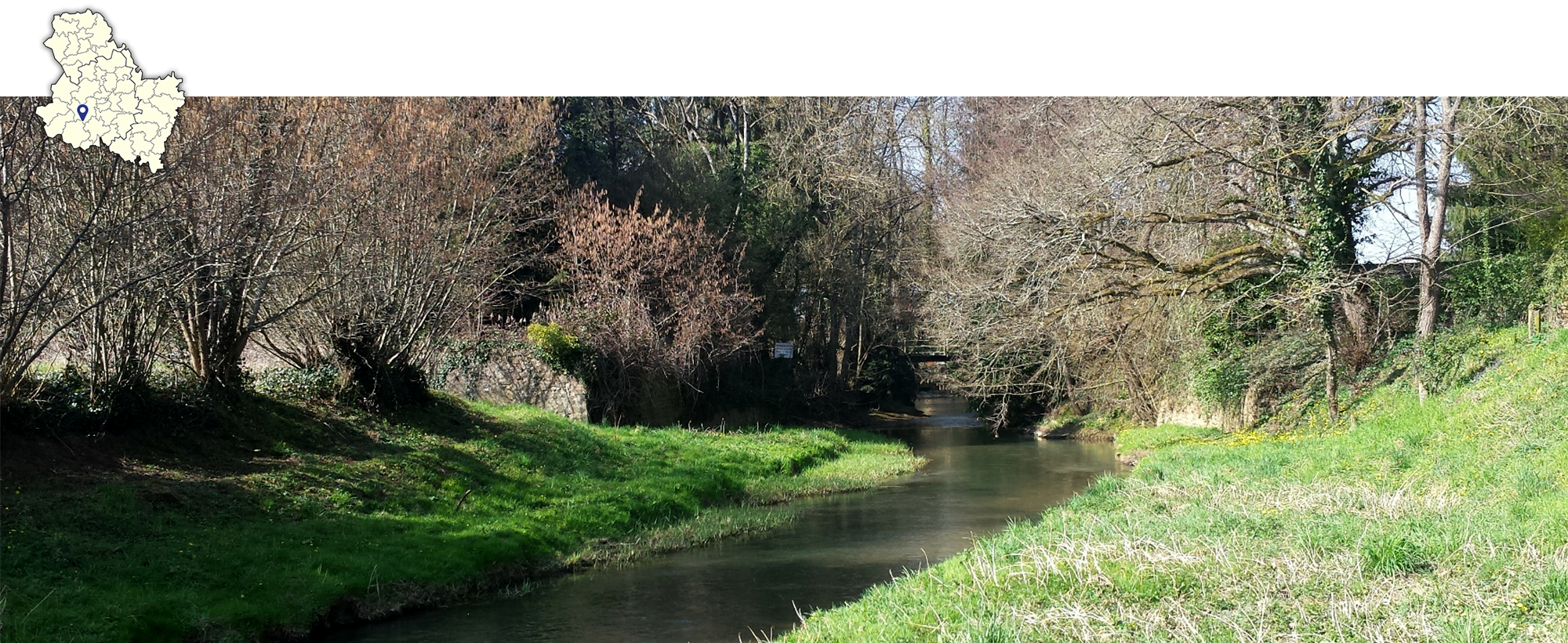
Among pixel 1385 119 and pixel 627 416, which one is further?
pixel 627 416

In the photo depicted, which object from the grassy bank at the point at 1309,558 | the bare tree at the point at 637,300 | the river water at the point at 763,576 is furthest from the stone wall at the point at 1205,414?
the bare tree at the point at 637,300

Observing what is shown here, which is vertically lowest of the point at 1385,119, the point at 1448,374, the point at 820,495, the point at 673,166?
the point at 820,495

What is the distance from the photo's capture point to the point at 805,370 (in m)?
35.0

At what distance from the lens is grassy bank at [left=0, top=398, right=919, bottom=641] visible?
32.1ft

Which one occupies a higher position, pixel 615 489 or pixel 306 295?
pixel 306 295

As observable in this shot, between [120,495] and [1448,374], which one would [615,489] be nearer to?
[120,495]

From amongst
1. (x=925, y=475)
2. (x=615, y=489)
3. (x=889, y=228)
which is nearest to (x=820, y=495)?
(x=925, y=475)

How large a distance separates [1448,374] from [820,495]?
10.9 m

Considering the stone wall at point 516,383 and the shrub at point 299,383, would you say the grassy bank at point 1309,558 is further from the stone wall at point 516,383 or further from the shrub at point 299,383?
the stone wall at point 516,383

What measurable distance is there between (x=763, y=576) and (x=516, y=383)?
1239 centimetres
